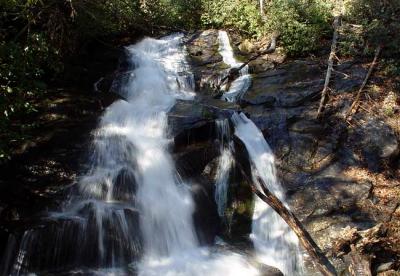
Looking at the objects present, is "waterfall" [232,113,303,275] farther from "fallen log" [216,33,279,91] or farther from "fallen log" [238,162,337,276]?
"fallen log" [216,33,279,91]

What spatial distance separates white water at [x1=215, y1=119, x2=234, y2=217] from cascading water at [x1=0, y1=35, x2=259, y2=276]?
0.76 metres

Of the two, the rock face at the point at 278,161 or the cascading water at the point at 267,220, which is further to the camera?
the cascading water at the point at 267,220

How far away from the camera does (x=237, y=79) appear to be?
13.8 metres

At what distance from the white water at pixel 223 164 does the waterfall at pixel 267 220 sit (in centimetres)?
48

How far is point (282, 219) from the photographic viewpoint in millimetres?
9492

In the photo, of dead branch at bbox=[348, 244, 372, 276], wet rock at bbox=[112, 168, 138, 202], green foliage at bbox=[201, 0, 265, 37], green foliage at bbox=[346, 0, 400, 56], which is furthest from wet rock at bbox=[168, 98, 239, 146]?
green foliage at bbox=[201, 0, 265, 37]

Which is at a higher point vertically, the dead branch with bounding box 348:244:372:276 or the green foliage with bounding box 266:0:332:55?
the green foliage with bounding box 266:0:332:55

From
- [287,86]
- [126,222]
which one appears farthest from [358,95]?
[126,222]

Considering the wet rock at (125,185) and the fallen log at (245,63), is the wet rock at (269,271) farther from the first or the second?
the fallen log at (245,63)

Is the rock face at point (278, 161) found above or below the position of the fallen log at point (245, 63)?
below

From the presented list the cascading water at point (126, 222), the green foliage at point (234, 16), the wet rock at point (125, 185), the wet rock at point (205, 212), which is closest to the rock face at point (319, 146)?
the wet rock at point (205, 212)

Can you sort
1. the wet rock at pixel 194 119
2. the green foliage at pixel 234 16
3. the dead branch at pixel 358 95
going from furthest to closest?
1. the green foliage at pixel 234 16
2. the dead branch at pixel 358 95
3. the wet rock at pixel 194 119

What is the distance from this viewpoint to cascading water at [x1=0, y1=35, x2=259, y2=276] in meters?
7.54

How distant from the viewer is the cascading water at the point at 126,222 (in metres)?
7.54
